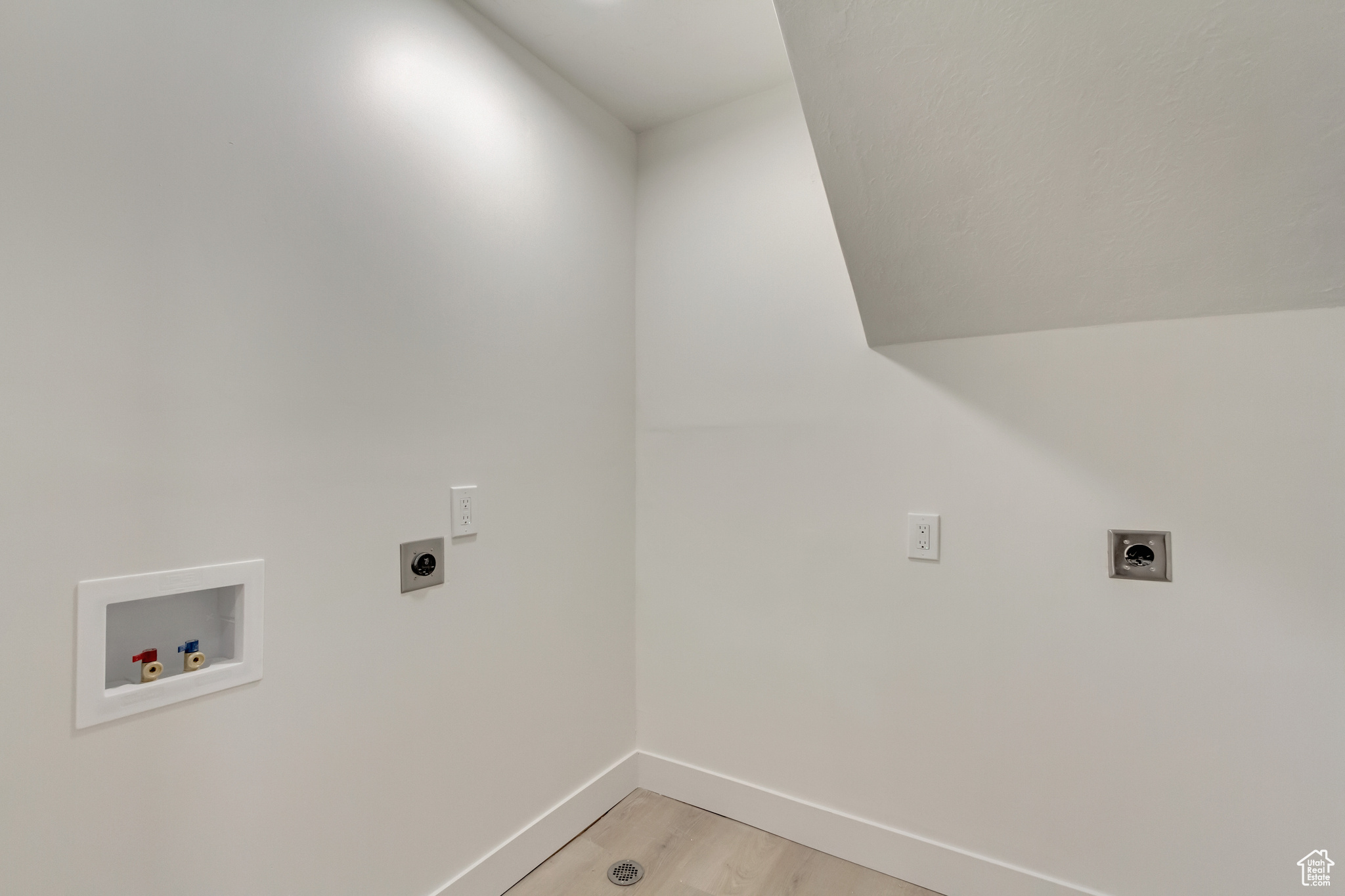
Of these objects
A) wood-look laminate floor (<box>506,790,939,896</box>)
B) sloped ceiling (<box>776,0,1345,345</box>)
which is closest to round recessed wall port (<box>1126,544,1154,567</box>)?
sloped ceiling (<box>776,0,1345,345</box>)

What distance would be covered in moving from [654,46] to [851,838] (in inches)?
88.4

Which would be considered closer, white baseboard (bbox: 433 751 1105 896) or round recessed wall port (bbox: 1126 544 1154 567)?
round recessed wall port (bbox: 1126 544 1154 567)

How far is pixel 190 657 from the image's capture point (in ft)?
3.35

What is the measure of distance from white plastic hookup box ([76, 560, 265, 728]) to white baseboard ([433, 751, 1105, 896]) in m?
0.79

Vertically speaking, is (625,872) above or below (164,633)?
below

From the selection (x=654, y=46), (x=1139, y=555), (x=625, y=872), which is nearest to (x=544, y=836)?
(x=625, y=872)

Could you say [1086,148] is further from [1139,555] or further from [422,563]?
[422,563]

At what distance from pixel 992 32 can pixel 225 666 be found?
1.63 meters

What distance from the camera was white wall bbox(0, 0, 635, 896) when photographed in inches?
34.5

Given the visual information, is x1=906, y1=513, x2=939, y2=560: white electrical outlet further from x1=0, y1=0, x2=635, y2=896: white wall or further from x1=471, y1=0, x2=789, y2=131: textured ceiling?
x1=471, y1=0, x2=789, y2=131: textured ceiling

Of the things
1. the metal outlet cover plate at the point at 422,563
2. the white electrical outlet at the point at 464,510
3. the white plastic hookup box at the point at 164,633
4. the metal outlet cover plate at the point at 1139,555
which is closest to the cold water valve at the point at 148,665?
the white plastic hookup box at the point at 164,633

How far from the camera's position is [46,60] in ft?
2.86

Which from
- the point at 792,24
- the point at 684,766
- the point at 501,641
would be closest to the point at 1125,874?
the point at 684,766

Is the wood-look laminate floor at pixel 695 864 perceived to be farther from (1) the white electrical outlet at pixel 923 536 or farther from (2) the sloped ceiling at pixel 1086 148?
(2) the sloped ceiling at pixel 1086 148
